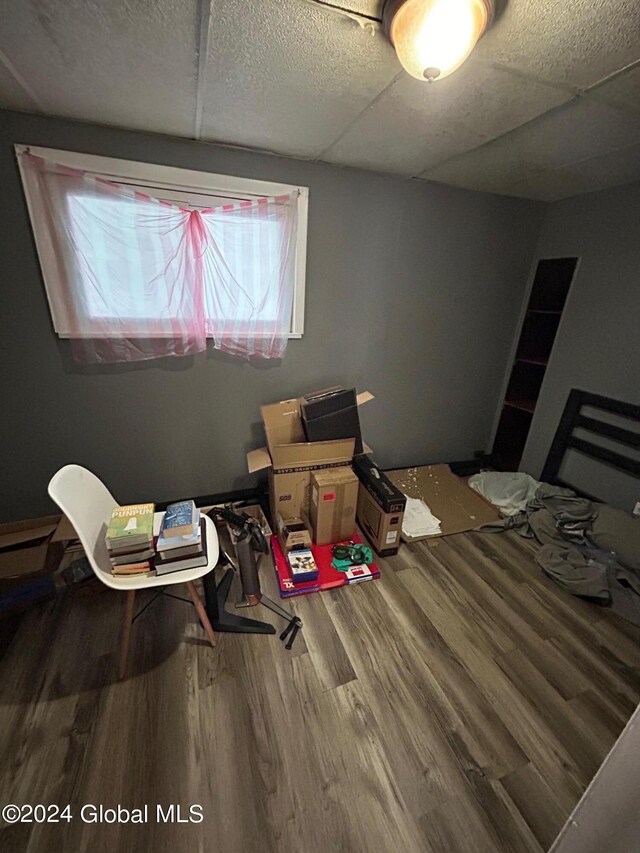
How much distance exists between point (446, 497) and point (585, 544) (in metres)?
0.89

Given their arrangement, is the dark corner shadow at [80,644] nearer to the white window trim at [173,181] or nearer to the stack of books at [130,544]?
the stack of books at [130,544]

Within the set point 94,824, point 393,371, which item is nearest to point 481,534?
point 393,371

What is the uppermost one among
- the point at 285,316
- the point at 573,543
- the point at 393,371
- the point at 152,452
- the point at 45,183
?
the point at 45,183

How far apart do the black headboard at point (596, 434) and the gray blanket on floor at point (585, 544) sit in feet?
0.84

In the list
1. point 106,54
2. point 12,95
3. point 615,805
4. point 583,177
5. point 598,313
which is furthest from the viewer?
point 598,313

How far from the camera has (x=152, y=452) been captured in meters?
2.22

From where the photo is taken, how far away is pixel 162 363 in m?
2.06

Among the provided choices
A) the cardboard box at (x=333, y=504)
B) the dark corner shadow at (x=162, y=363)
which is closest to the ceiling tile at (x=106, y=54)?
the dark corner shadow at (x=162, y=363)

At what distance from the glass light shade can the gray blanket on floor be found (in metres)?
2.41

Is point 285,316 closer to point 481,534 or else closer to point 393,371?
point 393,371

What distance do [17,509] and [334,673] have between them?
2.07 m

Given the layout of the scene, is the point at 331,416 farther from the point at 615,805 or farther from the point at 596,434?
the point at 596,434

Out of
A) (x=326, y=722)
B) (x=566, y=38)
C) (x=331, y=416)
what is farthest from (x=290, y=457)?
(x=566, y=38)

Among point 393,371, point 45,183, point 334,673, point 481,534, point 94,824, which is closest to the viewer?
point 94,824
